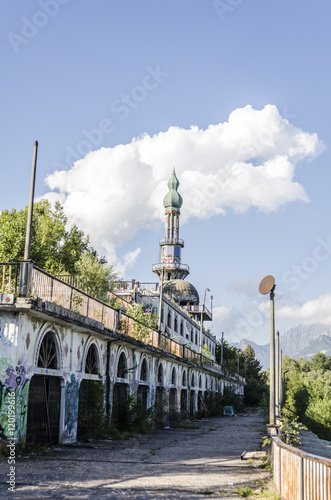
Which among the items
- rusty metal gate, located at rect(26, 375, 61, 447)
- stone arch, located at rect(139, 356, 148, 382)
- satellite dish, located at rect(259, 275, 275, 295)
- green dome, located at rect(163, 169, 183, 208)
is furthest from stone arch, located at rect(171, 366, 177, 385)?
green dome, located at rect(163, 169, 183, 208)

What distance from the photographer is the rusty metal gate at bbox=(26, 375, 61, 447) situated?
13164mm

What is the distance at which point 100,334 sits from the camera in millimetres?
17594

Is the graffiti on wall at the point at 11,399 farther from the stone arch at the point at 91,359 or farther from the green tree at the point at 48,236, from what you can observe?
the green tree at the point at 48,236

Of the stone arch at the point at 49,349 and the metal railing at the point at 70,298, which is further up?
the metal railing at the point at 70,298

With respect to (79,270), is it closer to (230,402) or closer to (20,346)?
(230,402)

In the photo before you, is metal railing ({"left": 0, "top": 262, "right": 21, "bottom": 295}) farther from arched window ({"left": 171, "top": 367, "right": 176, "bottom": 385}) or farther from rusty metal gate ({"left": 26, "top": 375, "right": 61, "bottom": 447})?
arched window ({"left": 171, "top": 367, "right": 176, "bottom": 385})

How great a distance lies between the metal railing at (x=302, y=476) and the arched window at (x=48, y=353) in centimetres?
759

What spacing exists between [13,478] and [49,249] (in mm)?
38473

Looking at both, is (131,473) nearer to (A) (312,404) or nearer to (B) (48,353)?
(B) (48,353)

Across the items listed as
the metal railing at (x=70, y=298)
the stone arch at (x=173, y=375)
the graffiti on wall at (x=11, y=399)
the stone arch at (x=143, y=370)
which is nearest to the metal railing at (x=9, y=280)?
the metal railing at (x=70, y=298)

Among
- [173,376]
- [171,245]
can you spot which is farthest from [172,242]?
[173,376]

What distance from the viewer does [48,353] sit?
14.3 meters

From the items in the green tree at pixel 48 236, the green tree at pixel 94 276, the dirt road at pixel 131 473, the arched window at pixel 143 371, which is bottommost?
the dirt road at pixel 131 473

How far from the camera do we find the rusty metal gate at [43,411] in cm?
1316
